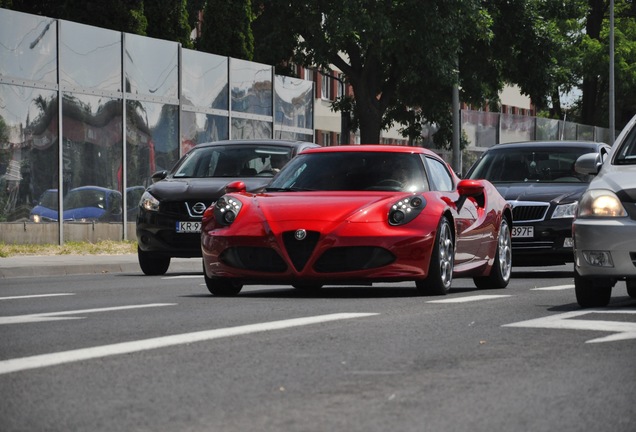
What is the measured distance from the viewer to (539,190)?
60.8 ft

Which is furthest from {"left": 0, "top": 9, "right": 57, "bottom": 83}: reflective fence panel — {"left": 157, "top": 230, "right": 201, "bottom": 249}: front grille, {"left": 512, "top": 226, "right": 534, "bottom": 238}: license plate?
{"left": 512, "top": 226, "right": 534, "bottom": 238}: license plate

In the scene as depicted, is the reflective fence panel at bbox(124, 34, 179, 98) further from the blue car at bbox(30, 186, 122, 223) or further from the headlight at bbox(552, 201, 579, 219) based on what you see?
the headlight at bbox(552, 201, 579, 219)

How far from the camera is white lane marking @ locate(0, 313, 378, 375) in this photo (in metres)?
7.24

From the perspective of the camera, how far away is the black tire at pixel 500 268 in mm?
15039

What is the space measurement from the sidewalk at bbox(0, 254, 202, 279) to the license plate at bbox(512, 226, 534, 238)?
4896 millimetres

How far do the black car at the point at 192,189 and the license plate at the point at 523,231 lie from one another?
119 inches

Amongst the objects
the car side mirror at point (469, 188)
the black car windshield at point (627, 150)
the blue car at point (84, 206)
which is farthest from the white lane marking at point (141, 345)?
the blue car at point (84, 206)

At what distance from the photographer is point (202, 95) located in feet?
102

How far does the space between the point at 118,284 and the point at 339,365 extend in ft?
30.5

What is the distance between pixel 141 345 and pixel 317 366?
1.21m

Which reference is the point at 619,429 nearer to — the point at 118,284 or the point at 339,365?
the point at 339,365

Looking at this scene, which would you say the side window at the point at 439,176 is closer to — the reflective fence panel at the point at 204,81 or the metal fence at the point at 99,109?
the metal fence at the point at 99,109

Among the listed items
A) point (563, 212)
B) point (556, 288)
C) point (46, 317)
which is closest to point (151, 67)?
point (563, 212)

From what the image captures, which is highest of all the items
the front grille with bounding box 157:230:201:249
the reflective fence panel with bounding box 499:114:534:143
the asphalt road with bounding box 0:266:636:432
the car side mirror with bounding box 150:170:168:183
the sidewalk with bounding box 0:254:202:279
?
the reflective fence panel with bounding box 499:114:534:143
